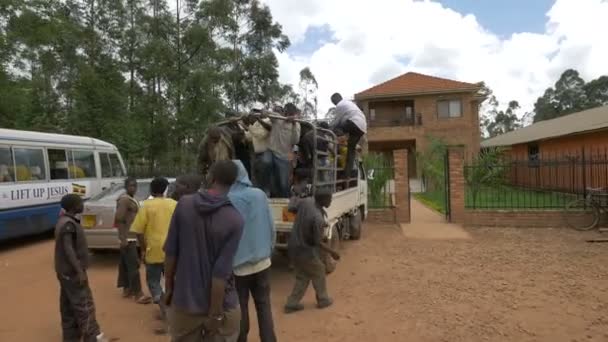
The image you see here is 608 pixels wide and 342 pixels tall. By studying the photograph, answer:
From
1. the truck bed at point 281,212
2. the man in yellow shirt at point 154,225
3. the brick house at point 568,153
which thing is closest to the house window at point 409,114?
the brick house at point 568,153

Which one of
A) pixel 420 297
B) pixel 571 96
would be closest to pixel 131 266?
pixel 420 297

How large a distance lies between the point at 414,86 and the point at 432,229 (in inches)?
807

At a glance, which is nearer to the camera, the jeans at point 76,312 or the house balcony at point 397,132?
the jeans at point 76,312

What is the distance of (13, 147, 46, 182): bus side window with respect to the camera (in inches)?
365

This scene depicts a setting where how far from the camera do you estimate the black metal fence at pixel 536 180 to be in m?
11.4

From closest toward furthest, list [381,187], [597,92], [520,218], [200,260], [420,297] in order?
[200,260], [420,297], [520,218], [381,187], [597,92]

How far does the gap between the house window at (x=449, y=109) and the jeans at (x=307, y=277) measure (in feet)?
83.5

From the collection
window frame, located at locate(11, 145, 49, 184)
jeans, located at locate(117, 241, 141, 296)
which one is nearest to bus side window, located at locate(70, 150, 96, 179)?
window frame, located at locate(11, 145, 49, 184)

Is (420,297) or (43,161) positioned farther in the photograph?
(43,161)

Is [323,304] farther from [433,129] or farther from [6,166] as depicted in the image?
[433,129]

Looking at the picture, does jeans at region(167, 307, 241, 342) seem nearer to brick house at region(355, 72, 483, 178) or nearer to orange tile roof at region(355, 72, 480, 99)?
brick house at region(355, 72, 483, 178)

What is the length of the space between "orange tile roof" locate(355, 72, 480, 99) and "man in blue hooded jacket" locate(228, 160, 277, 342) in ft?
86.7

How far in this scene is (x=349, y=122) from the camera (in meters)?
7.39

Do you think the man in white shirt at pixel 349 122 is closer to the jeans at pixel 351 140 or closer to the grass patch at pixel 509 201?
the jeans at pixel 351 140
